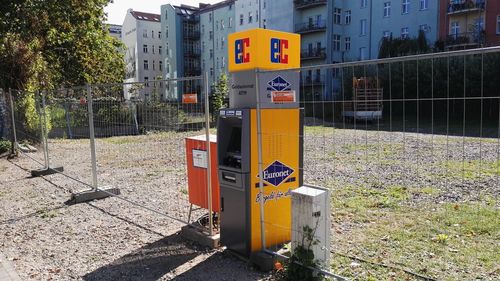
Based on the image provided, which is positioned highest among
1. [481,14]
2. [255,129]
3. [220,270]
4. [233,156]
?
[481,14]

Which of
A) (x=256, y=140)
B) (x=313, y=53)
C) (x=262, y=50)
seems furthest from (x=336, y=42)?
(x=256, y=140)

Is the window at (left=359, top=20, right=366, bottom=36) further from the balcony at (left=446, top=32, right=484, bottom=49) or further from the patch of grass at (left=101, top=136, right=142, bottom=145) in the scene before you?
the patch of grass at (left=101, top=136, right=142, bottom=145)

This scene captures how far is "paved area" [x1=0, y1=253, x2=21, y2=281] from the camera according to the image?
432 cm

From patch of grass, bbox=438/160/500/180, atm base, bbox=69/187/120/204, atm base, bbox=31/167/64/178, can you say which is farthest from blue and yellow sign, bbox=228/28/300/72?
atm base, bbox=31/167/64/178

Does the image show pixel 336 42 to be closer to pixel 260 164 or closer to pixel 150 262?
pixel 260 164

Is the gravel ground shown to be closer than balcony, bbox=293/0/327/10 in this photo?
Yes

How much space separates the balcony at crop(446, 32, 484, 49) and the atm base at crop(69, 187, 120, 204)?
3168 cm

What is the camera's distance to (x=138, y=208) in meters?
6.90

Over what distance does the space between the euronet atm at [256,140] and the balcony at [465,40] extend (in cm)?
3223

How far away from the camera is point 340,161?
11.9 metres

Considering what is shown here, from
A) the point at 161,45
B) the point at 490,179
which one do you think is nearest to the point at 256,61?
the point at 490,179

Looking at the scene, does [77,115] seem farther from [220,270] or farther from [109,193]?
[220,270]

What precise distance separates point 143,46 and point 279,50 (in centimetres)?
6940

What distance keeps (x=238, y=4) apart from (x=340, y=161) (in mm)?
46715
